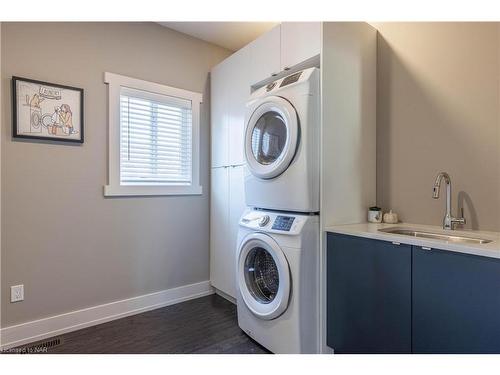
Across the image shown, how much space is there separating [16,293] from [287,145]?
214cm

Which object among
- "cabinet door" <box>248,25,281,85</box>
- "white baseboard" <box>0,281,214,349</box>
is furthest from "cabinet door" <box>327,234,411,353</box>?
"white baseboard" <box>0,281,214,349</box>

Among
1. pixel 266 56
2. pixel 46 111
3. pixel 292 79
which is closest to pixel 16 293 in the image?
pixel 46 111

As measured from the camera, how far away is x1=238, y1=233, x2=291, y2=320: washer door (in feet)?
5.88

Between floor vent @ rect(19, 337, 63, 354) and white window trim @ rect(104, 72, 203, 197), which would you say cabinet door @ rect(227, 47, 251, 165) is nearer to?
white window trim @ rect(104, 72, 203, 197)

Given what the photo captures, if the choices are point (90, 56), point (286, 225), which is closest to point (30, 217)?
point (90, 56)

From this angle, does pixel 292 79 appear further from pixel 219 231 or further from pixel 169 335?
pixel 169 335

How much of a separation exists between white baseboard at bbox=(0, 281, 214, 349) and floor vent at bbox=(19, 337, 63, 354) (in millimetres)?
64

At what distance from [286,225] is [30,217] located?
1.83m

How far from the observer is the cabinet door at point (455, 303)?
45.5 inches

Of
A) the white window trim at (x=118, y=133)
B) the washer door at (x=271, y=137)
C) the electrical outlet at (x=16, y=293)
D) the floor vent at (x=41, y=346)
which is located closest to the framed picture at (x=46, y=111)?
the white window trim at (x=118, y=133)

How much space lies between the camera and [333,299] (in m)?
1.76
